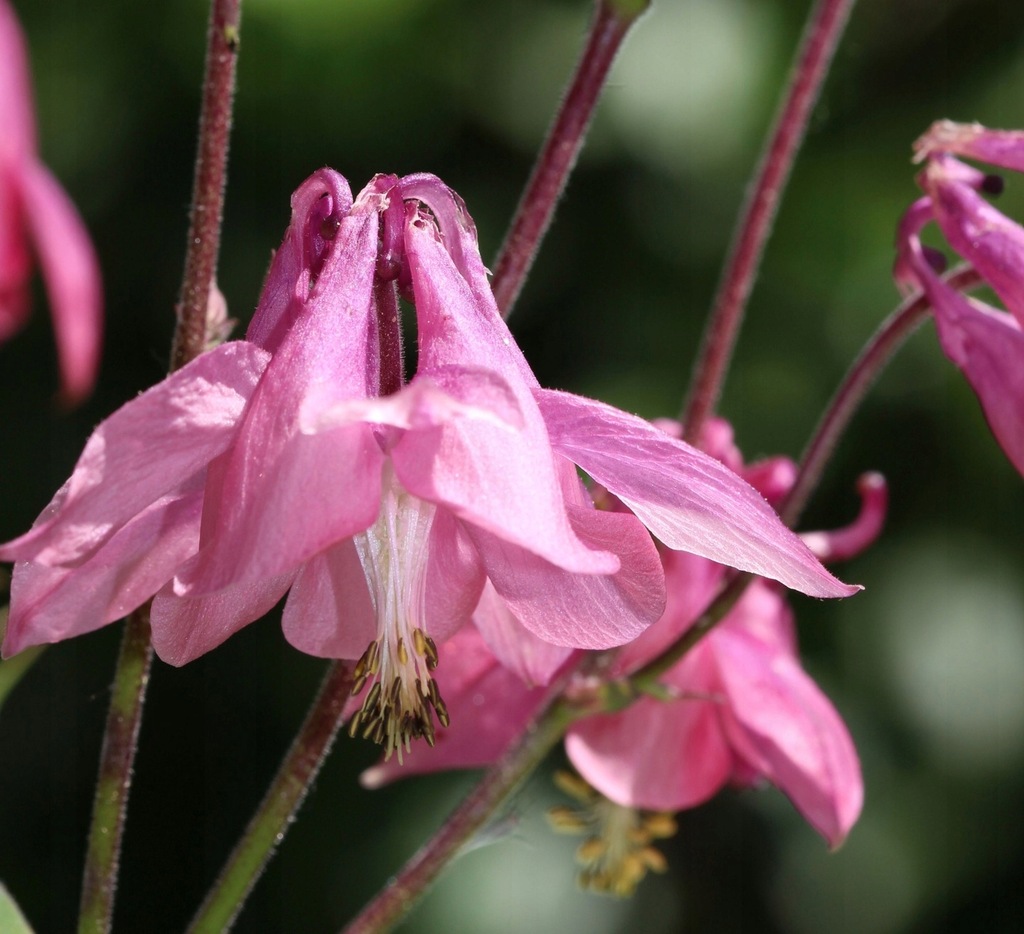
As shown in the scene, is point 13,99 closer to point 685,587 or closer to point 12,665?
point 12,665

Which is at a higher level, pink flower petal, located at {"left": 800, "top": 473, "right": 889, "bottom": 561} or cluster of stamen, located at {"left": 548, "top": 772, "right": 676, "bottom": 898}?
pink flower petal, located at {"left": 800, "top": 473, "right": 889, "bottom": 561}

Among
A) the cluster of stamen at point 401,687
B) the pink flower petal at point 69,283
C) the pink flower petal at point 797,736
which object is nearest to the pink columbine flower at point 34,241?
the pink flower petal at point 69,283

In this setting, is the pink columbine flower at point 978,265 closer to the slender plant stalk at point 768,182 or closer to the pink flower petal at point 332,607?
the slender plant stalk at point 768,182

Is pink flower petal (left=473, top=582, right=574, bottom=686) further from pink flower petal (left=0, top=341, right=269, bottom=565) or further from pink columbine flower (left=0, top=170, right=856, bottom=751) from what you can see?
pink flower petal (left=0, top=341, right=269, bottom=565)

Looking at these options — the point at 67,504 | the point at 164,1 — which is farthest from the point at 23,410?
the point at 67,504

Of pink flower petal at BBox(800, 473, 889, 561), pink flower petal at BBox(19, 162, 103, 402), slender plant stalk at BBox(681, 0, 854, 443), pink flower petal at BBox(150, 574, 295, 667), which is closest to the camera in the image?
pink flower petal at BBox(19, 162, 103, 402)

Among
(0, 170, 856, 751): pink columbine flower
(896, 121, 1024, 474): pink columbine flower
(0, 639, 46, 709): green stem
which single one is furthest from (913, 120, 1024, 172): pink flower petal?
(0, 639, 46, 709): green stem

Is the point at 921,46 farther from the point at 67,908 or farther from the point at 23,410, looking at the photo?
the point at 67,908

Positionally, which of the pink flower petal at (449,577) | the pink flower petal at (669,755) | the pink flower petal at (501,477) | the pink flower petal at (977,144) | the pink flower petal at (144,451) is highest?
the pink flower petal at (977,144)
